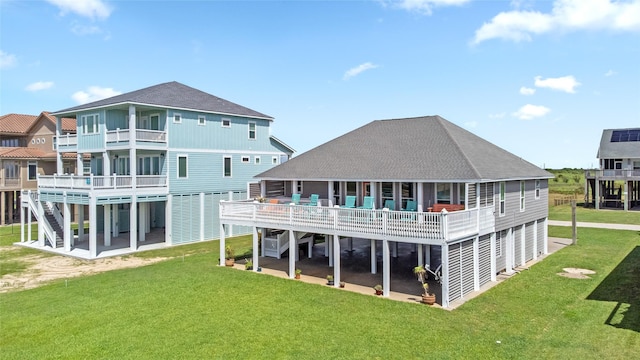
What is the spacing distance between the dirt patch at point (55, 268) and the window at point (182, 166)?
21.9 feet

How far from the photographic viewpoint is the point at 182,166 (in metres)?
27.8

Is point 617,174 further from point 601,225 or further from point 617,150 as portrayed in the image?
point 601,225

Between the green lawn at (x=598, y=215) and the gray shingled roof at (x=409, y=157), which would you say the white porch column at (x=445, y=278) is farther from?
the green lawn at (x=598, y=215)

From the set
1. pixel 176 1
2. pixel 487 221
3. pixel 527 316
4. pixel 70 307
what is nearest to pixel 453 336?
pixel 527 316

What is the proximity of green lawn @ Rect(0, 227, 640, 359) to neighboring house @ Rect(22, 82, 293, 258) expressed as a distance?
27.4 feet

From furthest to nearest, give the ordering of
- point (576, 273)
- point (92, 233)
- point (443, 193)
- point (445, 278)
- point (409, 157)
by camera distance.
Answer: point (92, 233)
point (409, 157)
point (576, 273)
point (443, 193)
point (445, 278)

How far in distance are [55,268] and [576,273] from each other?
24249 millimetres

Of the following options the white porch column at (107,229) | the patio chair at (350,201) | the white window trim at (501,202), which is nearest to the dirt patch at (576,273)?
the white window trim at (501,202)

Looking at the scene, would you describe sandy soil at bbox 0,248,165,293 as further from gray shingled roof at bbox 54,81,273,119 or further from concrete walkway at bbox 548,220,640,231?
concrete walkway at bbox 548,220,640,231

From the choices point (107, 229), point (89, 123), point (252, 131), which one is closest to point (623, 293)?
point (252, 131)

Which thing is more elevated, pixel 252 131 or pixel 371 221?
pixel 252 131

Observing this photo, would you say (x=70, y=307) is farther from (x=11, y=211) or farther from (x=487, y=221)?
(x=11, y=211)

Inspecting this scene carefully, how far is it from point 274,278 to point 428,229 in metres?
7.03

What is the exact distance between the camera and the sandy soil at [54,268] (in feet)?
58.8
